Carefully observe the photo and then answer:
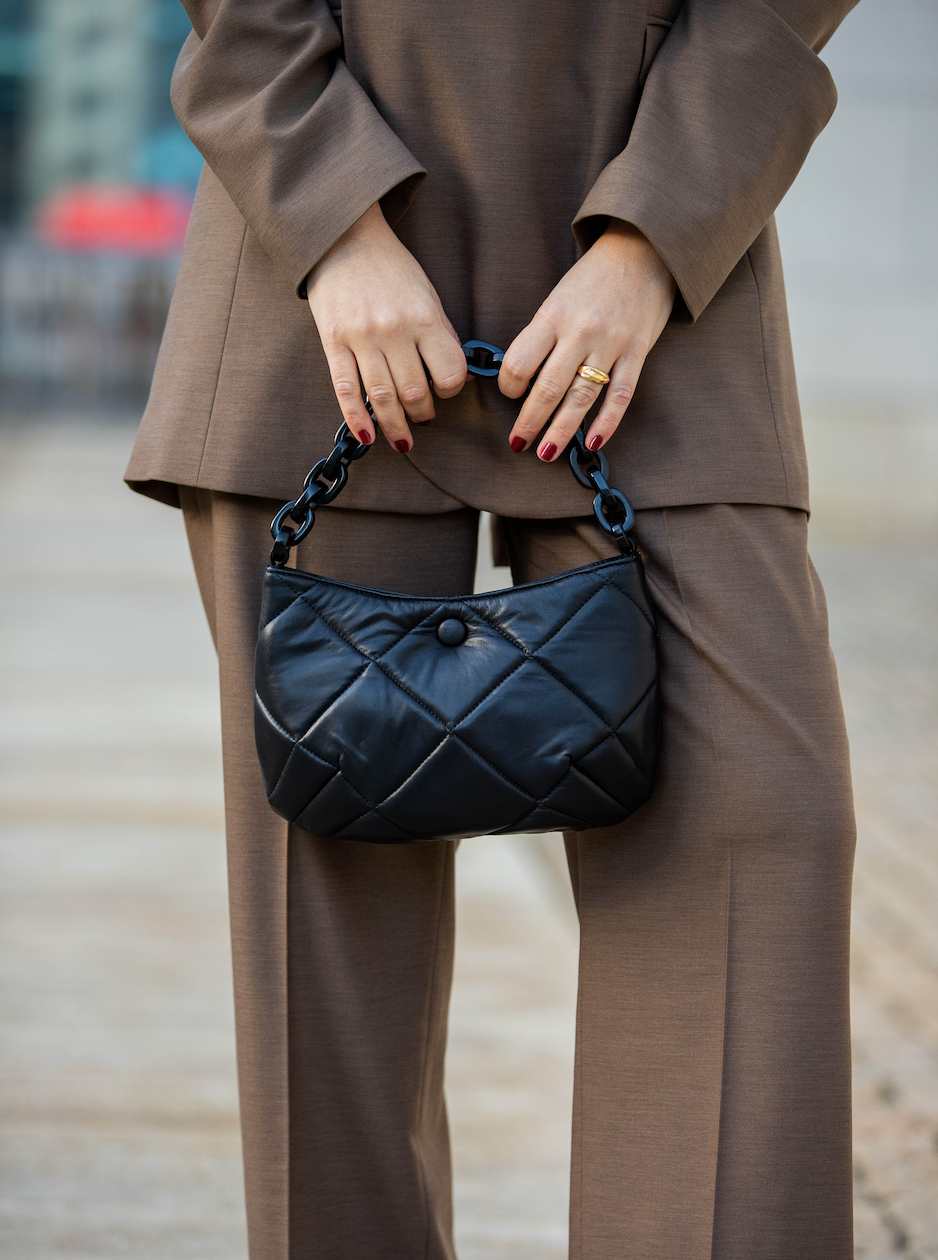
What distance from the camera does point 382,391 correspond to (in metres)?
1.04

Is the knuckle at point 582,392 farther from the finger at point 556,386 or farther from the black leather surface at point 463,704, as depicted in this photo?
the black leather surface at point 463,704

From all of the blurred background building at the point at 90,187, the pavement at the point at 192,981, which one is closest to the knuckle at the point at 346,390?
the pavement at the point at 192,981

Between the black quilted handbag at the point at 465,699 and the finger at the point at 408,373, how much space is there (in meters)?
0.05

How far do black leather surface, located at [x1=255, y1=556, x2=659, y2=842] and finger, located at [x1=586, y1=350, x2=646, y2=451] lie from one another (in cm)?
9

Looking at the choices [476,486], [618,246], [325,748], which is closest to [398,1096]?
[325,748]

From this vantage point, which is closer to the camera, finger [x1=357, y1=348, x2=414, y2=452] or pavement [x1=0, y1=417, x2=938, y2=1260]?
finger [x1=357, y1=348, x2=414, y2=452]

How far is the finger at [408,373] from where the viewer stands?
104 centimetres

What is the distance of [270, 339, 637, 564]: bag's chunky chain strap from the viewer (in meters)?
1.05

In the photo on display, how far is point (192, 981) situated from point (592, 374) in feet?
5.41

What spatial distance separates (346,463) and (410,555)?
90 millimetres

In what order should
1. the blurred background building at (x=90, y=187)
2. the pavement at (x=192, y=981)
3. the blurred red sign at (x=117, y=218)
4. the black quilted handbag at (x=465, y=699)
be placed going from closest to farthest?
1. the black quilted handbag at (x=465, y=699)
2. the pavement at (x=192, y=981)
3. the blurred background building at (x=90, y=187)
4. the blurred red sign at (x=117, y=218)

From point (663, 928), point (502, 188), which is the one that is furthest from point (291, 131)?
point (663, 928)

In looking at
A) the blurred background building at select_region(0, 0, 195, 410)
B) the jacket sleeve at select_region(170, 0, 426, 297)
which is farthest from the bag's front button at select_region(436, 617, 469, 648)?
the blurred background building at select_region(0, 0, 195, 410)

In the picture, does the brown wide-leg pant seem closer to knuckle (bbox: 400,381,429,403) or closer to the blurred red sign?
knuckle (bbox: 400,381,429,403)
